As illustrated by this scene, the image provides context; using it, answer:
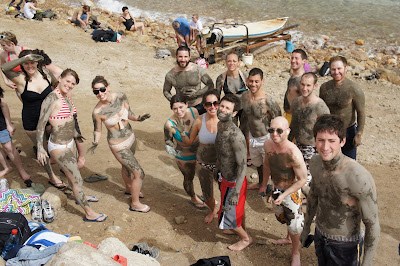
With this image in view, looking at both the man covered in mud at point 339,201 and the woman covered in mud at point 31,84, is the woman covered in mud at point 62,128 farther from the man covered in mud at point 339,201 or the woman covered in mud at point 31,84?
the man covered in mud at point 339,201

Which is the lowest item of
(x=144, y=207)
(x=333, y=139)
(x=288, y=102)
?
Answer: (x=144, y=207)

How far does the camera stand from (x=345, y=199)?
3.05 m

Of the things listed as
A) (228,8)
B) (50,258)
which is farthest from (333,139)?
(228,8)

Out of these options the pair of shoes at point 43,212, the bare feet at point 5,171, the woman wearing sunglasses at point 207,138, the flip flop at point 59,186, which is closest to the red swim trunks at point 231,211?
the woman wearing sunglasses at point 207,138

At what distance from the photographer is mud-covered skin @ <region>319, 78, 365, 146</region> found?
5.27 m

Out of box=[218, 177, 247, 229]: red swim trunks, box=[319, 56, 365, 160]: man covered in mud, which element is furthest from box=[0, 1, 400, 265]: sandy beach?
box=[319, 56, 365, 160]: man covered in mud

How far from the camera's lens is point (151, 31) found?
16.6 m

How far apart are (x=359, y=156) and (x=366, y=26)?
1335 cm

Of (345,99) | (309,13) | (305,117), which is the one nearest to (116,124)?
(305,117)

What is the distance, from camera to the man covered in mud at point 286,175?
13.0 ft

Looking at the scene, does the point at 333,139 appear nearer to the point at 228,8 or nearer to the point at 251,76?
the point at 251,76

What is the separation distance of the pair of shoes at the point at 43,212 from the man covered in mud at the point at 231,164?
8.05 feet

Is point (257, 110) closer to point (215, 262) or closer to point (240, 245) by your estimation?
point (240, 245)

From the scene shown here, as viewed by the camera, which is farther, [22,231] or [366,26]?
[366,26]
